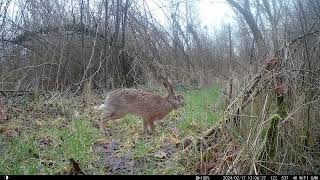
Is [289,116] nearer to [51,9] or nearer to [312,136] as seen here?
[312,136]

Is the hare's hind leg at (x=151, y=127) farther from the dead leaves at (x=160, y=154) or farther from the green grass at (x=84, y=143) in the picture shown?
the dead leaves at (x=160, y=154)

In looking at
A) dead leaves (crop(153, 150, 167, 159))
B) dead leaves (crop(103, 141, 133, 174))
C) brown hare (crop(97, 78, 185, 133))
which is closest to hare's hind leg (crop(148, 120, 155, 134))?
brown hare (crop(97, 78, 185, 133))

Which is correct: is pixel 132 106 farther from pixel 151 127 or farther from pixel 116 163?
pixel 116 163

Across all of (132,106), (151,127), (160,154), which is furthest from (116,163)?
(132,106)

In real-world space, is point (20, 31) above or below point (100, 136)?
above

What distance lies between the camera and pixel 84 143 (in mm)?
4527

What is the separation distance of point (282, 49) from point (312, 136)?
974 mm

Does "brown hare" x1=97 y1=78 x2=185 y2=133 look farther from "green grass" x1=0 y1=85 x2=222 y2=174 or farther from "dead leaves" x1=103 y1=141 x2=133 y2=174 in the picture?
"dead leaves" x1=103 y1=141 x2=133 y2=174

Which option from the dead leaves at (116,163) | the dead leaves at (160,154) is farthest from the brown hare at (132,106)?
the dead leaves at (160,154)

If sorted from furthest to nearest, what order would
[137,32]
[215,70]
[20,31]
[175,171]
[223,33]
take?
[223,33] < [215,70] < [137,32] < [20,31] < [175,171]

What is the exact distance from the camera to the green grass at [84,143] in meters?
3.84

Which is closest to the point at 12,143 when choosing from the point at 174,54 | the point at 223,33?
the point at 174,54

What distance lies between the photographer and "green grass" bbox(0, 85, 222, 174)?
3.84 metres

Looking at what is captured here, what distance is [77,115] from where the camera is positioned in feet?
21.7
